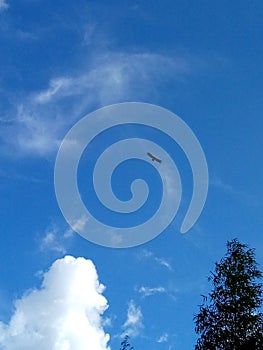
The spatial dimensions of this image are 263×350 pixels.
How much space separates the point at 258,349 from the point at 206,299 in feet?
17.5

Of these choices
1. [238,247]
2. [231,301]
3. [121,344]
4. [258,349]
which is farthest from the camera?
[121,344]

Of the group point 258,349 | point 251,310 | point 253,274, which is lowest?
point 258,349

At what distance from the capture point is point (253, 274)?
44.8m

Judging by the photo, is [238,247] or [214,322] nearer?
[214,322]

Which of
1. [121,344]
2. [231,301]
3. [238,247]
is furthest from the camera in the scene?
[121,344]

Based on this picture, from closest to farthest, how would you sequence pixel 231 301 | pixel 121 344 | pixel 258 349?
pixel 258 349
pixel 231 301
pixel 121 344

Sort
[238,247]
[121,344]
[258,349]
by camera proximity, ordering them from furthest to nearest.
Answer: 1. [121,344]
2. [238,247]
3. [258,349]

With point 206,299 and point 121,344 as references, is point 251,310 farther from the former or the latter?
point 121,344

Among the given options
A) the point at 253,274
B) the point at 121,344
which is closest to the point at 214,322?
the point at 253,274

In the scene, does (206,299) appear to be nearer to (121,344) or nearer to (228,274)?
(228,274)

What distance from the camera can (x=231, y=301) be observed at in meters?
43.5

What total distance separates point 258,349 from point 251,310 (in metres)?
2.79

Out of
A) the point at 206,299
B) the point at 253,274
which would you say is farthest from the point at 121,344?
the point at 253,274

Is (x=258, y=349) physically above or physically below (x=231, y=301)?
below
